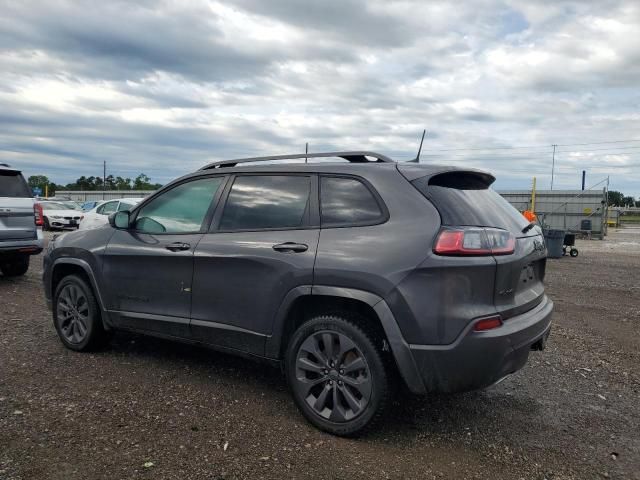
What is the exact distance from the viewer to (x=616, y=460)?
3.15 m

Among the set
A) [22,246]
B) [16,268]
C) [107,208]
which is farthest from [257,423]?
[107,208]

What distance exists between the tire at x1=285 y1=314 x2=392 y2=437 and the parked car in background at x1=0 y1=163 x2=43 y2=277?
6.78 metres

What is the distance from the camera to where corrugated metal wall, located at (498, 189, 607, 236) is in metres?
24.6

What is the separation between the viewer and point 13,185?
28.5 feet

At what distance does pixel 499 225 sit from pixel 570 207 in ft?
80.4

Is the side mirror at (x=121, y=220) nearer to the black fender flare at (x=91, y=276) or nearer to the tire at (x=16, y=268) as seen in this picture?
the black fender flare at (x=91, y=276)

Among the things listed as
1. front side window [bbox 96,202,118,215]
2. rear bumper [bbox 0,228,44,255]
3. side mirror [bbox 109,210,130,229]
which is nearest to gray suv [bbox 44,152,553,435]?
side mirror [bbox 109,210,130,229]

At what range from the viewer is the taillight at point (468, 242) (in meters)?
3.03

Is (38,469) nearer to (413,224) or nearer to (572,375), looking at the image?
(413,224)

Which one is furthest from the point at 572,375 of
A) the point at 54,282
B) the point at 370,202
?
the point at 54,282

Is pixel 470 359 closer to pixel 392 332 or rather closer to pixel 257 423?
pixel 392 332

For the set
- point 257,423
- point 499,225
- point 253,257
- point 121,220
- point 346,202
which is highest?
point 346,202

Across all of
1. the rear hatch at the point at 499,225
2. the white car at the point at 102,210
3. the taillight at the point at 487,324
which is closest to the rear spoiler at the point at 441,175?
the rear hatch at the point at 499,225

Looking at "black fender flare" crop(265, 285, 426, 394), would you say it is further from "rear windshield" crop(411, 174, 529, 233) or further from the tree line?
the tree line
